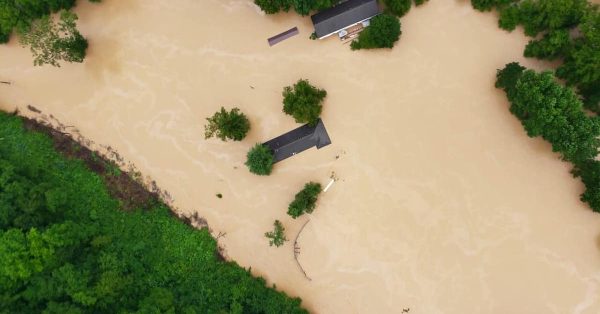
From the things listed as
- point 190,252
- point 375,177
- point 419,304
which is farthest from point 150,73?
point 419,304

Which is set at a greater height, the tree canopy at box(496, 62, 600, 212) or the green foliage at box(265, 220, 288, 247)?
the tree canopy at box(496, 62, 600, 212)

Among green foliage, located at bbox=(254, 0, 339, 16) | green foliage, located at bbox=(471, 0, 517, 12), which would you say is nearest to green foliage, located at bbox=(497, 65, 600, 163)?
green foliage, located at bbox=(471, 0, 517, 12)

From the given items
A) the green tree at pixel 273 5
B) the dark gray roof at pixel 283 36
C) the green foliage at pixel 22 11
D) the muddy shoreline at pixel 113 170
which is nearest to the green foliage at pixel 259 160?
the muddy shoreline at pixel 113 170

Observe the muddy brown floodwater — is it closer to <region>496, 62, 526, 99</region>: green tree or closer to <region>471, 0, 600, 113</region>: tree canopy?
<region>471, 0, 600, 113</region>: tree canopy

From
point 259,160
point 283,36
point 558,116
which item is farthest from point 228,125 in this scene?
point 558,116

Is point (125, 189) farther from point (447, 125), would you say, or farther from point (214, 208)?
point (447, 125)

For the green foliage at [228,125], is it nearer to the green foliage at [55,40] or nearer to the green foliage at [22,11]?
the green foliage at [55,40]
